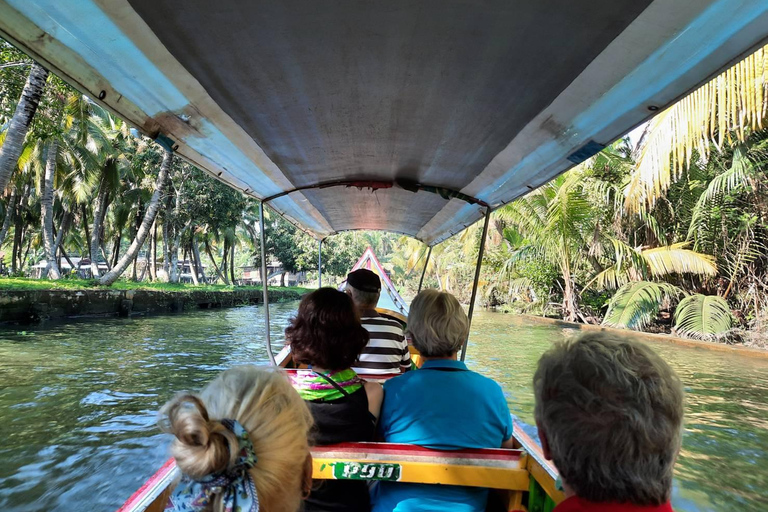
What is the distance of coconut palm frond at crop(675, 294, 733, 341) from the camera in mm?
10602

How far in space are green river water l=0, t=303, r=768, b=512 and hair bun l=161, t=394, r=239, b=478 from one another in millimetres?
3691

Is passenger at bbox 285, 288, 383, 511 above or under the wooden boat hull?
above

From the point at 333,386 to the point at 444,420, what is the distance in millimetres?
426

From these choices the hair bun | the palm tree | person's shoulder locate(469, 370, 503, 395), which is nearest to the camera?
the hair bun

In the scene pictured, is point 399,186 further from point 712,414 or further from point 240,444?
point 712,414

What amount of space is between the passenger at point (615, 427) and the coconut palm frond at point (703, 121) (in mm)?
4306

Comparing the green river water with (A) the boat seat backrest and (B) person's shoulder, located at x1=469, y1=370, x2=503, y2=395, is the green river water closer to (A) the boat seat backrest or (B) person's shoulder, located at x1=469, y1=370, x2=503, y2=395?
(A) the boat seat backrest

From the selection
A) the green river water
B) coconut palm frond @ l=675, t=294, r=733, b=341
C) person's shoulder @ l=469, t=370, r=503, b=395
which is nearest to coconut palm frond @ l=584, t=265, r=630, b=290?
coconut palm frond @ l=675, t=294, r=733, b=341

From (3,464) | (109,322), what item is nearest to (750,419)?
(3,464)

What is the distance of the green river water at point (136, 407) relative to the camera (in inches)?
161

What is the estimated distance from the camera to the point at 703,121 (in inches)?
272

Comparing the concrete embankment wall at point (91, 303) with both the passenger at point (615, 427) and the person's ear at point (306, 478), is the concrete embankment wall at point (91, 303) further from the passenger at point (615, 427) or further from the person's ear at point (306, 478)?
the passenger at point (615, 427)

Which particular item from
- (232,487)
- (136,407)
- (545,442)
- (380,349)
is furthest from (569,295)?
(232,487)

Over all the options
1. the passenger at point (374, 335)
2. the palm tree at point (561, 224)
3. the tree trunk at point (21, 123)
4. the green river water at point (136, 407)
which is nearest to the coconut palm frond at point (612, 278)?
the palm tree at point (561, 224)
